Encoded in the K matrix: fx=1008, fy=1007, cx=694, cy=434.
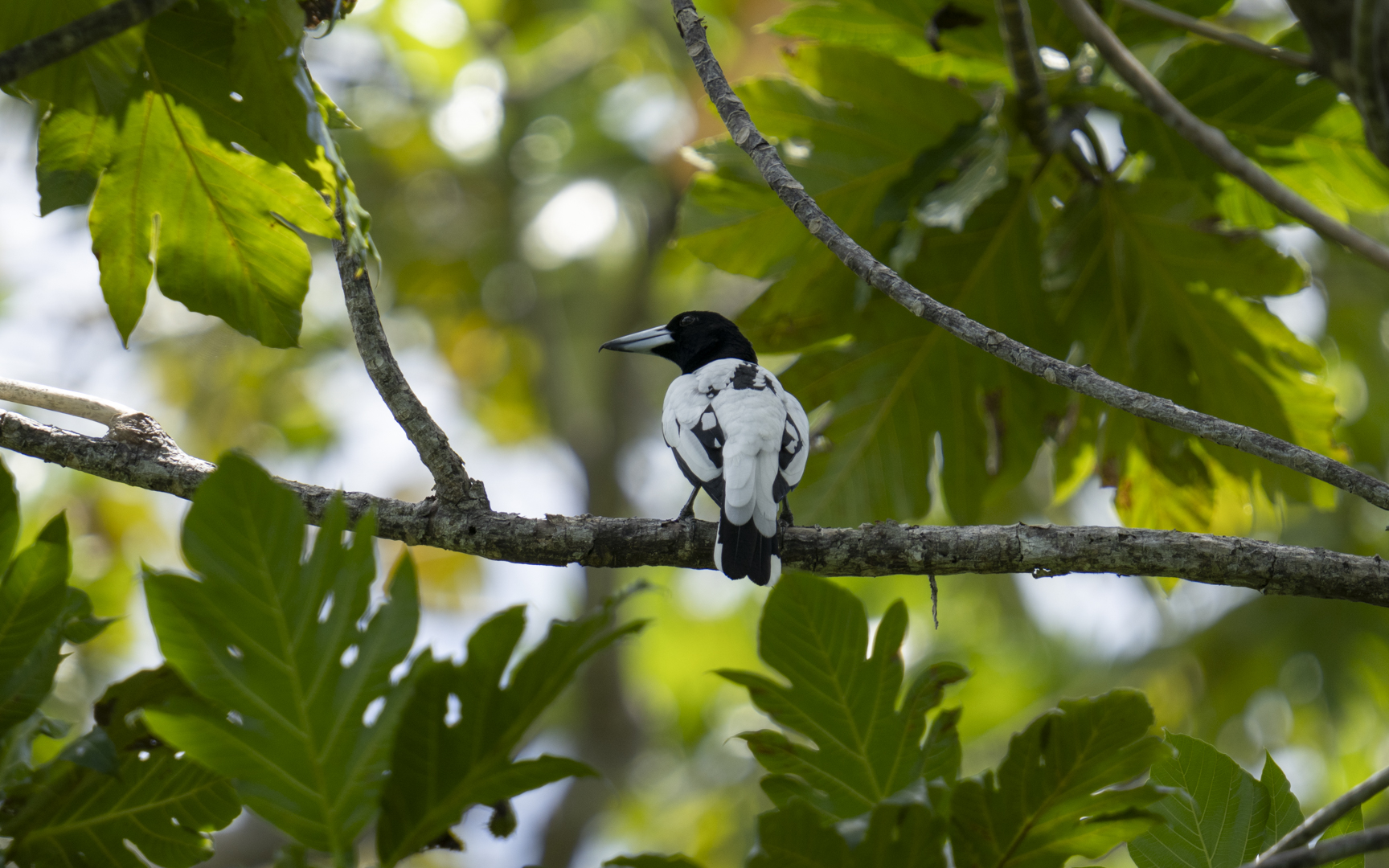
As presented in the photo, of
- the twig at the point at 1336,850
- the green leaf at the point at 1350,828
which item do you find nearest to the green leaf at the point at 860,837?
the twig at the point at 1336,850

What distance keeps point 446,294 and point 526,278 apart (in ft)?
3.92

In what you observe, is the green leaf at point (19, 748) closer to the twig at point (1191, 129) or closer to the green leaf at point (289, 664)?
the green leaf at point (289, 664)

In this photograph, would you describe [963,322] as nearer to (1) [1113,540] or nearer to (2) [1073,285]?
(1) [1113,540]

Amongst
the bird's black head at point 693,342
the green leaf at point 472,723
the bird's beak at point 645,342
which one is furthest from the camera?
the bird's beak at point 645,342

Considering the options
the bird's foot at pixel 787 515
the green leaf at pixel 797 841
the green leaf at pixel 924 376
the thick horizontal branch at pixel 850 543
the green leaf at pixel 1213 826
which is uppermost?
the green leaf at pixel 924 376

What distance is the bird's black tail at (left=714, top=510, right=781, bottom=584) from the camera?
9.00 feet

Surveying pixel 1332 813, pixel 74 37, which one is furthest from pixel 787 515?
pixel 74 37

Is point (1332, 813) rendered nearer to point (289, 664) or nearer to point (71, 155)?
point (289, 664)

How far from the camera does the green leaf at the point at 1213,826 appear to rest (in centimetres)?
210

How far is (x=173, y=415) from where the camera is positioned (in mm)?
11625

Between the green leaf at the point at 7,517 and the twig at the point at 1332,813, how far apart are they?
2.25m

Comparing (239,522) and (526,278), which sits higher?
(526,278)

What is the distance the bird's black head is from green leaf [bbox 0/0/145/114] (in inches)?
97.2

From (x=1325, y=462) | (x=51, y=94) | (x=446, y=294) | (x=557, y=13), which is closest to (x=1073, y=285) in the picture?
(x=1325, y=462)
